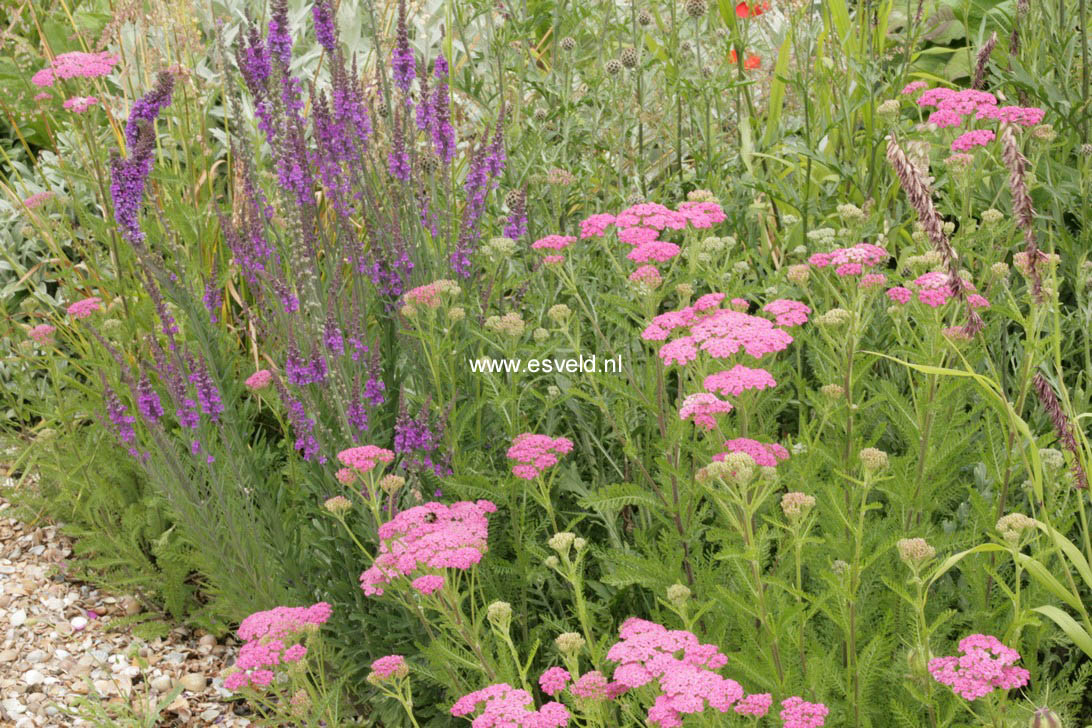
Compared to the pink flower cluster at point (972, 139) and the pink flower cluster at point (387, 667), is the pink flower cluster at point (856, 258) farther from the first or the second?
the pink flower cluster at point (387, 667)

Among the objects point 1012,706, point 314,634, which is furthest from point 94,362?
point 1012,706

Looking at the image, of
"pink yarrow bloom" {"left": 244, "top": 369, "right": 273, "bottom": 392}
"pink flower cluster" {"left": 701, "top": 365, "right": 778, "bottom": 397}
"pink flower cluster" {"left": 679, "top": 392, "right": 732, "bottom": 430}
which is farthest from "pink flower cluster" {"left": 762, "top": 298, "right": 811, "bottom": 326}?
"pink yarrow bloom" {"left": 244, "top": 369, "right": 273, "bottom": 392}

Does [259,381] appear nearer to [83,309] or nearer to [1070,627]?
[83,309]

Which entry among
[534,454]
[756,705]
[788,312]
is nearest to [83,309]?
[534,454]

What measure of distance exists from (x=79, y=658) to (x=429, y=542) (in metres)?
1.98

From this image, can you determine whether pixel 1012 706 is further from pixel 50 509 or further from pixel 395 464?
pixel 50 509

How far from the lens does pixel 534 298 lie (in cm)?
314

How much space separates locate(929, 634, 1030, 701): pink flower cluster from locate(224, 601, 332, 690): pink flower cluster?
1171 mm

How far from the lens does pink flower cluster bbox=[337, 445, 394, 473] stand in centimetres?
226

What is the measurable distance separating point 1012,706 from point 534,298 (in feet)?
5.33

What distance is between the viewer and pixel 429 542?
2.10 meters

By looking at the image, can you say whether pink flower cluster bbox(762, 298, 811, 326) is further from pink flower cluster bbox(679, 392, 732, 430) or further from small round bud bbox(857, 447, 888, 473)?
small round bud bbox(857, 447, 888, 473)

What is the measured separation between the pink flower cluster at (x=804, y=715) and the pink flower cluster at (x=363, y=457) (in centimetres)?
95

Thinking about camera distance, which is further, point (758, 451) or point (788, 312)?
point (788, 312)
